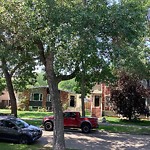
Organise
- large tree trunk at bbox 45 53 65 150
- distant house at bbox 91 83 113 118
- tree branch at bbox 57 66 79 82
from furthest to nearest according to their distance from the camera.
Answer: distant house at bbox 91 83 113 118, tree branch at bbox 57 66 79 82, large tree trunk at bbox 45 53 65 150

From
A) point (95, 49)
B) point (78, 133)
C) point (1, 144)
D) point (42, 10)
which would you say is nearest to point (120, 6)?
point (95, 49)

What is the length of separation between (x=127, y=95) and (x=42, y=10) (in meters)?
19.0

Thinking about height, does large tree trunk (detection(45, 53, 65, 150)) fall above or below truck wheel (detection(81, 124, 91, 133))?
above

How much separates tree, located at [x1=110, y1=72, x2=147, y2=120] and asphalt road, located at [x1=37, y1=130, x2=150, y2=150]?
7.68m

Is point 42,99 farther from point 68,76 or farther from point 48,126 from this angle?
point 68,76

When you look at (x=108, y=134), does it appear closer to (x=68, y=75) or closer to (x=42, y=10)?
(x=68, y=75)

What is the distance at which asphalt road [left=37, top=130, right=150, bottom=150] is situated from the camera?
1725 centimetres

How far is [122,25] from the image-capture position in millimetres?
12375

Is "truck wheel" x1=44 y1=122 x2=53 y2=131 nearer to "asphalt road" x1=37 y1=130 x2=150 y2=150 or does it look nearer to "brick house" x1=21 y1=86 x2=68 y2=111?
"asphalt road" x1=37 y1=130 x2=150 y2=150

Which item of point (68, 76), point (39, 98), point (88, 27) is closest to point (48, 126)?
point (68, 76)

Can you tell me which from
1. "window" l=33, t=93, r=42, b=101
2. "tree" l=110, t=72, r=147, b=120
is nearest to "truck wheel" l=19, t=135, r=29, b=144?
"tree" l=110, t=72, r=147, b=120

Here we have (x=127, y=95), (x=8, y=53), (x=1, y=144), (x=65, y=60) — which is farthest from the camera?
(x=127, y=95)

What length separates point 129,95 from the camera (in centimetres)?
2956

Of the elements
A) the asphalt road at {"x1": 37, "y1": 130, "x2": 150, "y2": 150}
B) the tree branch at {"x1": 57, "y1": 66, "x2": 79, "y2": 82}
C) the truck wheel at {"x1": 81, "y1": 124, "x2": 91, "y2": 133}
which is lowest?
the asphalt road at {"x1": 37, "y1": 130, "x2": 150, "y2": 150}
